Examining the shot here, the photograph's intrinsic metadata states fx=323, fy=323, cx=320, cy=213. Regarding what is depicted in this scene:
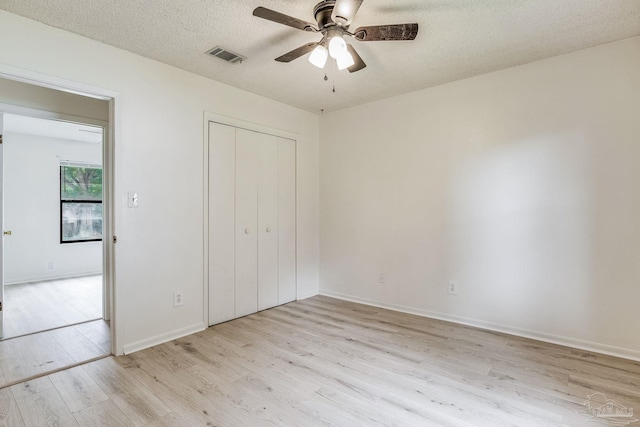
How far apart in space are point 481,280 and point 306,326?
5.89 feet

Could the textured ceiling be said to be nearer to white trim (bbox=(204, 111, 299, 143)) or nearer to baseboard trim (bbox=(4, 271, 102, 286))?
white trim (bbox=(204, 111, 299, 143))

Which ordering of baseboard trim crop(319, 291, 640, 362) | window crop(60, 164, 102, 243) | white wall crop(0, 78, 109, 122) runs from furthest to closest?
window crop(60, 164, 102, 243) → white wall crop(0, 78, 109, 122) → baseboard trim crop(319, 291, 640, 362)

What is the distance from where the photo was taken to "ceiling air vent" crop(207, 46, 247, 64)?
8.67 feet

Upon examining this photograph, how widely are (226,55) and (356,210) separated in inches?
89.6

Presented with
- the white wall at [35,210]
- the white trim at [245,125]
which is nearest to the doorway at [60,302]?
the white trim at [245,125]

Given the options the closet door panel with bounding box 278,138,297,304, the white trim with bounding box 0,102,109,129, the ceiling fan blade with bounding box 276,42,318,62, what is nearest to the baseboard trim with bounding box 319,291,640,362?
the closet door panel with bounding box 278,138,297,304

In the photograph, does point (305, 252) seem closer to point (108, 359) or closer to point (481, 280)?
point (481, 280)

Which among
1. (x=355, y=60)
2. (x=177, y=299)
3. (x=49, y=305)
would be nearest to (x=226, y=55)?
(x=355, y=60)

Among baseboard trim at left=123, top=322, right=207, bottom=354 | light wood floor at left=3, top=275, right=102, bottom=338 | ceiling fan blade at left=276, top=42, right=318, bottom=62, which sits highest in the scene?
ceiling fan blade at left=276, top=42, right=318, bottom=62

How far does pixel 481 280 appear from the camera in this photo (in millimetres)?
3178

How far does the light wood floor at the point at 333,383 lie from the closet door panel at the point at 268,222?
808mm

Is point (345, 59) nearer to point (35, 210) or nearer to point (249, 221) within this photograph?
point (249, 221)

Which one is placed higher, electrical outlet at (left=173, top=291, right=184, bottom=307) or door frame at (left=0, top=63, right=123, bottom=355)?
door frame at (left=0, top=63, right=123, bottom=355)

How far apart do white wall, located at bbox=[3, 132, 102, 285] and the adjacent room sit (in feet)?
5.91
